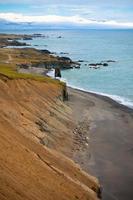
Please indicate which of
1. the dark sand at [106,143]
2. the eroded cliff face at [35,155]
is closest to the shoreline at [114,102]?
the dark sand at [106,143]

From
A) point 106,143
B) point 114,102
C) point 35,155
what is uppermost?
point 35,155

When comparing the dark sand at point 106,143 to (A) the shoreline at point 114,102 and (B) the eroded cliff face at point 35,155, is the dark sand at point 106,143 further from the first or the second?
(B) the eroded cliff face at point 35,155

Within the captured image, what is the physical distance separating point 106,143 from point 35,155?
16571 millimetres

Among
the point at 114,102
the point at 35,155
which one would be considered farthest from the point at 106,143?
the point at 114,102

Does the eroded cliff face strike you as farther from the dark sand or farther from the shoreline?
the shoreline

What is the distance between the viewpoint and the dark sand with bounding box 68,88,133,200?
34844mm

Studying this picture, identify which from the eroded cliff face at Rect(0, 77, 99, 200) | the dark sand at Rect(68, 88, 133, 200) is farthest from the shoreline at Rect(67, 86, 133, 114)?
the eroded cliff face at Rect(0, 77, 99, 200)

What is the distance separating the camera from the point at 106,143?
4572 cm

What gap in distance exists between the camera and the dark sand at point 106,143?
114 ft

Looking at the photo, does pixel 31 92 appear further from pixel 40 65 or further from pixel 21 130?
pixel 40 65

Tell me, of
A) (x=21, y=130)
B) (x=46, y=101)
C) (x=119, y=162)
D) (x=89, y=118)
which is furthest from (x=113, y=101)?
(x=21, y=130)

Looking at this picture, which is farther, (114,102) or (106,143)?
(114,102)

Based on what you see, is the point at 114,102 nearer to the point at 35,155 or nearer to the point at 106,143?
the point at 106,143

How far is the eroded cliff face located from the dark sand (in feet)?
6.25
